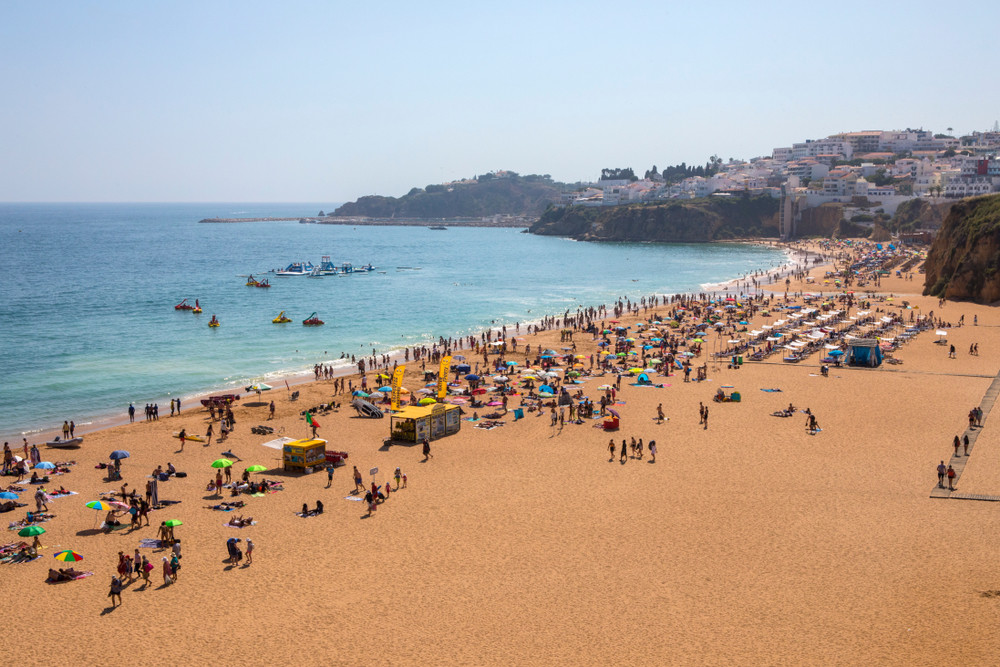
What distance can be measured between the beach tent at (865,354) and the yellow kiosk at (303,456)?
2371cm

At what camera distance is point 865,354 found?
3344 centimetres

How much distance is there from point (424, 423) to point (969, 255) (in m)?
42.8

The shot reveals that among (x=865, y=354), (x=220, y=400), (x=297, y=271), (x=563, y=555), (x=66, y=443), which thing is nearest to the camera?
(x=563, y=555)

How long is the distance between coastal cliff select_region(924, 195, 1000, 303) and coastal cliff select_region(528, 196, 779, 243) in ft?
238

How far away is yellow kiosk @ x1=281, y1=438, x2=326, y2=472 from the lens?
20703mm

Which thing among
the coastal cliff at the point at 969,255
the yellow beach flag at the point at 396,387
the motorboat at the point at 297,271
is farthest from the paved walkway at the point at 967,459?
the motorboat at the point at 297,271

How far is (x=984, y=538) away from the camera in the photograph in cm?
1549

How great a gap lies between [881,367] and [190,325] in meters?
38.5

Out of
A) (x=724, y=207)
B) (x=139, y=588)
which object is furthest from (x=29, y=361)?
(x=724, y=207)

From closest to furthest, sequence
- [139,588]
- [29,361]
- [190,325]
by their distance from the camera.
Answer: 1. [139,588]
2. [29,361]
3. [190,325]

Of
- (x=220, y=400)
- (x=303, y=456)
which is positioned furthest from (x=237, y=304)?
(x=303, y=456)

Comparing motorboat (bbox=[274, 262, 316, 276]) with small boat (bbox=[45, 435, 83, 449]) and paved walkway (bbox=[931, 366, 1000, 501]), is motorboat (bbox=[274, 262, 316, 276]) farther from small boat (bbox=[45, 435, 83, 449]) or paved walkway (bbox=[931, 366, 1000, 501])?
paved walkway (bbox=[931, 366, 1000, 501])

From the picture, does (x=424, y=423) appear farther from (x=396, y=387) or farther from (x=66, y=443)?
(x=66, y=443)

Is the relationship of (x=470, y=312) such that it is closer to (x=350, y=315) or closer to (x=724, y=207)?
(x=350, y=315)
